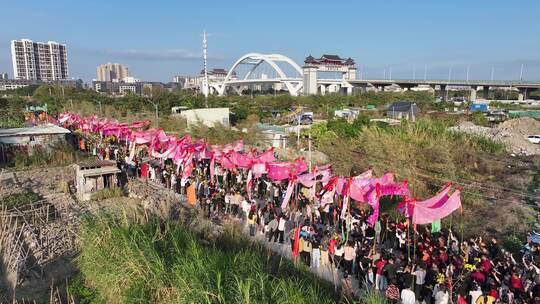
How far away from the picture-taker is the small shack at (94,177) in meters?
17.0

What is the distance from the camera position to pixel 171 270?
23.6 ft

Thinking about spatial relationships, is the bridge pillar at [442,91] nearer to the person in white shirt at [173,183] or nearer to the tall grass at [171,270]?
the person in white shirt at [173,183]

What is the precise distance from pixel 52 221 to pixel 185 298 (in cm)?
968

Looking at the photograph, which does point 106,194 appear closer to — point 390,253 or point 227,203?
point 227,203

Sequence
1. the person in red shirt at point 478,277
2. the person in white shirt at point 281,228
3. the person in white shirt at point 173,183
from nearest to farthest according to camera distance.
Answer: the person in red shirt at point 478,277 < the person in white shirt at point 281,228 < the person in white shirt at point 173,183

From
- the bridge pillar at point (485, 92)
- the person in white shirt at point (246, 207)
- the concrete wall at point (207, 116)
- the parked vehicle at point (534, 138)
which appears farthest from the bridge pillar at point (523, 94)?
the person in white shirt at point (246, 207)

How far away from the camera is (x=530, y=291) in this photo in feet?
25.4

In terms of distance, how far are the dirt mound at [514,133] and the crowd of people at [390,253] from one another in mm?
12815

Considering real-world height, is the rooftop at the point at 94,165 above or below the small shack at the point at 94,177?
above

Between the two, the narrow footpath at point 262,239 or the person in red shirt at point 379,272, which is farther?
the narrow footpath at point 262,239

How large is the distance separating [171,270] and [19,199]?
1202cm

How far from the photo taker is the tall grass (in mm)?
6219

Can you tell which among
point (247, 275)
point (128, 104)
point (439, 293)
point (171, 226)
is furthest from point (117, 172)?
point (128, 104)

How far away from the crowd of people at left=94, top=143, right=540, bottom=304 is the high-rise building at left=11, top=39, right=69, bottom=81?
137m
